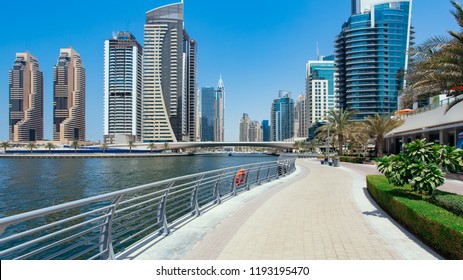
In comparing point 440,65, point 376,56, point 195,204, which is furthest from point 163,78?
point 195,204

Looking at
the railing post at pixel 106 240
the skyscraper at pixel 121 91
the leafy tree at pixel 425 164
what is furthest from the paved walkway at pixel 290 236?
the skyscraper at pixel 121 91

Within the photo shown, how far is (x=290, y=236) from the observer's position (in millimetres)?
6535

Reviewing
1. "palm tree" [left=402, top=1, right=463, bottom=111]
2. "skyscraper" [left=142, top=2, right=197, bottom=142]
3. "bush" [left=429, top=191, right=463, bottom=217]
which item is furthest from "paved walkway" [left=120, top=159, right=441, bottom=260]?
"skyscraper" [left=142, top=2, right=197, bottom=142]

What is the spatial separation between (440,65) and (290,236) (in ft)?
37.1

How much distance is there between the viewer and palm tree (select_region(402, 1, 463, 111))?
42.9 feet

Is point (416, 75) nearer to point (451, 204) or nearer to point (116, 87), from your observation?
point (451, 204)

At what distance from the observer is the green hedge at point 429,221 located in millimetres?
4992

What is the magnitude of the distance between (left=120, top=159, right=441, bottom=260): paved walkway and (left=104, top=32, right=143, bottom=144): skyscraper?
170 m

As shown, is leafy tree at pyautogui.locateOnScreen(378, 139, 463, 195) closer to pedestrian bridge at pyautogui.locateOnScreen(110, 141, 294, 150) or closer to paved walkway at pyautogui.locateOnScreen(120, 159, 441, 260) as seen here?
paved walkway at pyautogui.locateOnScreen(120, 159, 441, 260)

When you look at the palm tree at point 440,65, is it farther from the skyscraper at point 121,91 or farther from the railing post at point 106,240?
the skyscraper at point 121,91

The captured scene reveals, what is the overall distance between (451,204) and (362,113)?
120m

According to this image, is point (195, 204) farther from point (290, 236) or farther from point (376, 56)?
point (376, 56)

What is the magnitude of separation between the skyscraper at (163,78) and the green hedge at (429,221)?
164 meters

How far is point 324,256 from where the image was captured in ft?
17.7
